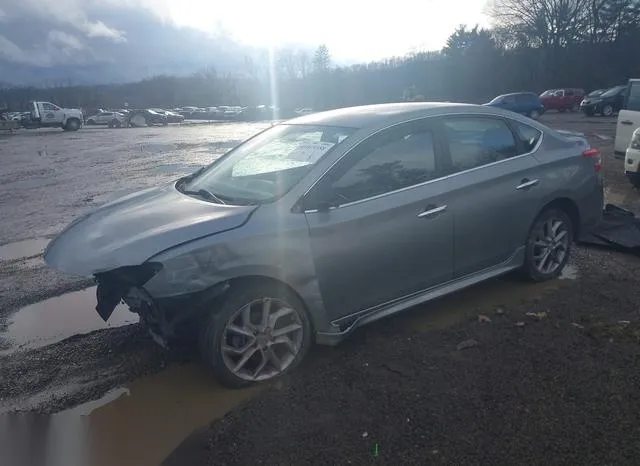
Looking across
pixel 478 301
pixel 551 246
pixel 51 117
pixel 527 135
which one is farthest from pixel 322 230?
pixel 51 117

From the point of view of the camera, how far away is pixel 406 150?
419 centimetres

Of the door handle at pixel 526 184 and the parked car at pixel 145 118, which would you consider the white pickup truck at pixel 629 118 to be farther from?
the parked car at pixel 145 118

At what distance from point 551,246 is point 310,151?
2513 millimetres

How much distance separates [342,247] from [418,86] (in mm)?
61991

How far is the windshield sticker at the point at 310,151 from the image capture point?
13.0 feet

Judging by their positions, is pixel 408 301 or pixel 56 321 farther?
pixel 56 321

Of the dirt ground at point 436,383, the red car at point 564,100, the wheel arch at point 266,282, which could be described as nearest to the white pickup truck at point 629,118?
the dirt ground at point 436,383

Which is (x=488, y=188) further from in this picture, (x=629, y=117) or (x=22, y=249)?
(x=629, y=117)

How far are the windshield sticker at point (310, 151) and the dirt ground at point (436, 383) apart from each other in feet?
4.59

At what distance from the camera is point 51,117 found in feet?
135

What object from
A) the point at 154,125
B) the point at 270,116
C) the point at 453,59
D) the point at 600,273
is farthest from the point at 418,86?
the point at 600,273

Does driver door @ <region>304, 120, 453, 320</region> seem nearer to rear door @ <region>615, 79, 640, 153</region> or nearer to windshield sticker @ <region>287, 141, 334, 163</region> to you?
windshield sticker @ <region>287, 141, 334, 163</region>

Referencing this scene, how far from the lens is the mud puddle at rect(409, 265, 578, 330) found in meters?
4.48

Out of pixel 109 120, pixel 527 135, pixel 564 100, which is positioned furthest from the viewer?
pixel 109 120
